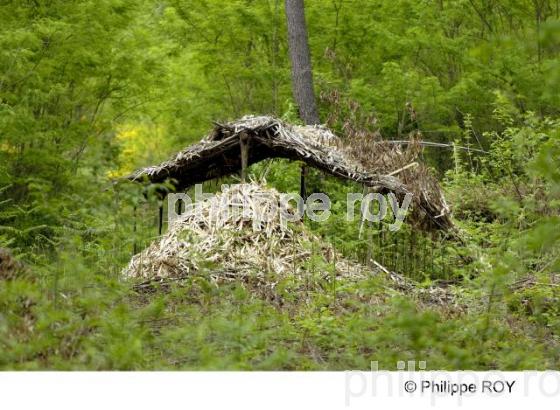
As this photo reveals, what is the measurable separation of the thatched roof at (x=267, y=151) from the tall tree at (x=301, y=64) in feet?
14.4

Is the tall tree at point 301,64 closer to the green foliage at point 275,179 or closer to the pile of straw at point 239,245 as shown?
the green foliage at point 275,179

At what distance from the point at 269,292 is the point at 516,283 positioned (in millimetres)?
2268

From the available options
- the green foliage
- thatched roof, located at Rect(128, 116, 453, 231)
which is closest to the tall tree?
the green foliage

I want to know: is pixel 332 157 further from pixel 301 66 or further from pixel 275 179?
pixel 301 66

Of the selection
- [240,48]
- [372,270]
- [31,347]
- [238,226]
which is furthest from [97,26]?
[31,347]

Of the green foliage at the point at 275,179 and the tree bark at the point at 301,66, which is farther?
the tree bark at the point at 301,66

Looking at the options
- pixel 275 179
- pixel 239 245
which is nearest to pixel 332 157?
pixel 239 245

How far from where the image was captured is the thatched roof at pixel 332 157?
363 inches

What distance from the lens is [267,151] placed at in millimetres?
10000

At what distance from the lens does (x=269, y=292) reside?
782cm

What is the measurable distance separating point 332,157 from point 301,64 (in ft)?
18.1

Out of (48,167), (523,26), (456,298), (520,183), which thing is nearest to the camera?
(456,298)

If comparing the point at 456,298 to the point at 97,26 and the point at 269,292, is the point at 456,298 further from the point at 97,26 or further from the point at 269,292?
the point at 97,26

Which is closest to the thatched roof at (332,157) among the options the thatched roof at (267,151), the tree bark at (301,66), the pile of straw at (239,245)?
the thatched roof at (267,151)
